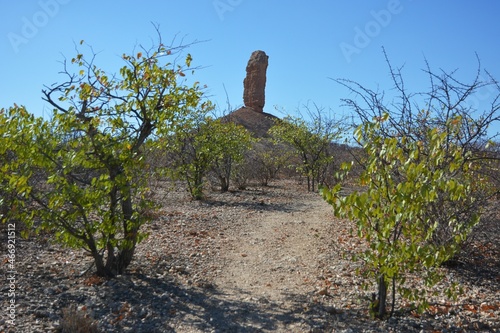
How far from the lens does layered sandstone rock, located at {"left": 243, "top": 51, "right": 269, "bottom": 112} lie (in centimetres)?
5691

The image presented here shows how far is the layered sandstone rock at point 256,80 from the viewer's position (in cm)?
5691

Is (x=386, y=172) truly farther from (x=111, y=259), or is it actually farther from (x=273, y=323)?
(x=111, y=259)

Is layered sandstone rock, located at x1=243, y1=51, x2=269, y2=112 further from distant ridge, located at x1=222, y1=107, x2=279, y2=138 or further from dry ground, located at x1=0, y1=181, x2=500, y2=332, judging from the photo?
dry ground, located at x1=0, y1=181, x2=500, y2=332

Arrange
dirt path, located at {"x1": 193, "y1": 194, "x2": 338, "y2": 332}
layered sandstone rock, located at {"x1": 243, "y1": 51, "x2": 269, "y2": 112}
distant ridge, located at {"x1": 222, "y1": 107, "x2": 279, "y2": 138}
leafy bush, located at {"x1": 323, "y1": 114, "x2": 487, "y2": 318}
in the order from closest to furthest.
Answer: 1. leafy bush, located at {"x1": 323, "y1": 114, "x2": 487, "y2": 318}
2. dirt path, located at {"x1": 193, "y1": 194, "x2": 338, "y2": 332}
3. distant ridge, located at {"x1": 222, "y1": 107, "x2": 279, "y2": 138}
4. layered sandstone rock, located at {"x1": 243, "y1": 51, "x2": 269, "y2": 112}

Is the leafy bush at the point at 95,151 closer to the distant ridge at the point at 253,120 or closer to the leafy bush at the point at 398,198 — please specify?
the leafy bush at the point at 398,198

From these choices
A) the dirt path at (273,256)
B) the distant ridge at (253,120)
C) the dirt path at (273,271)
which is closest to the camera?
the dirt path at (273,271)

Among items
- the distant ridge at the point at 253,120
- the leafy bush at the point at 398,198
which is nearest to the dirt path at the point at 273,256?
the leafy bush at the point at 398,198

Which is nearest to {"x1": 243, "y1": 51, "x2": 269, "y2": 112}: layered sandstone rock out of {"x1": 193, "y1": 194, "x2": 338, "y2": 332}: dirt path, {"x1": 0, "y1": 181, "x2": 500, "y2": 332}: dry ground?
{"x1": 193, "y1": 194, "x2": 338, "y2": 332}: dirt path

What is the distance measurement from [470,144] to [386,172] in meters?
3.12

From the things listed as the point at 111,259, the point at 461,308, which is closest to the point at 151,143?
the point at 111,259

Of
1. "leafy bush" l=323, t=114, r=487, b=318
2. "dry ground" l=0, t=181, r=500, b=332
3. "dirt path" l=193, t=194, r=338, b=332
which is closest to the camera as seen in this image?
"leafy bush" l=323, t=114, r=487, b=318

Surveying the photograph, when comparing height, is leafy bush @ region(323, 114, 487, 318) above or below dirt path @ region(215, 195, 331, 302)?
above

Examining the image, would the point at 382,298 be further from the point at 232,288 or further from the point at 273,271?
the point at 273,271

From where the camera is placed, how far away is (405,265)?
3574 millimetres
